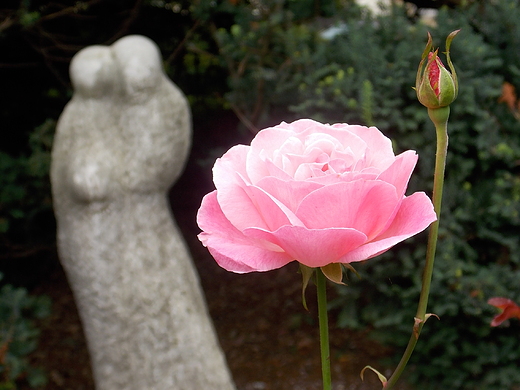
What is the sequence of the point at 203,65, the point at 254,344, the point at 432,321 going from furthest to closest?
1. the point at 203,65
2. the point at 254,344
3. the point at 432,321

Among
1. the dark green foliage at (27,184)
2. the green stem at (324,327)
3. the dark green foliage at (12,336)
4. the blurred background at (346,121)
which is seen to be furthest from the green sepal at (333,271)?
the dark green foliage at (27,184)

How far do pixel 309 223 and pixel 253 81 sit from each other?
287 cm

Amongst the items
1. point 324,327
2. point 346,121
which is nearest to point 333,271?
point 324,327

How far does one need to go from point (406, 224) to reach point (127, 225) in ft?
6.50

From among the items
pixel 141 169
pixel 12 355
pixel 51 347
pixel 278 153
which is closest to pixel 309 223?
pixel 278 153

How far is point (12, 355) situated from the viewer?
7.93 ft

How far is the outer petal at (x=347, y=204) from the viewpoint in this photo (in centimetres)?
43

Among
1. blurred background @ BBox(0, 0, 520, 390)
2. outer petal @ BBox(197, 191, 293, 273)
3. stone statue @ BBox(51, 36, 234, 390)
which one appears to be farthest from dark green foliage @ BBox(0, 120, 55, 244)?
outer petal @ BBox(197, 191, 293, 273)

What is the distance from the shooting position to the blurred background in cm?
247

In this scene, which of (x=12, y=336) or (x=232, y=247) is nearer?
(x=232, y=247)

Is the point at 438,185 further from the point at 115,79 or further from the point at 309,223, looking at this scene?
the point at 115,79

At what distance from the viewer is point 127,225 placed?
2.31 meters

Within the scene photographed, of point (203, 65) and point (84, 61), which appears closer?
point (84, 61)

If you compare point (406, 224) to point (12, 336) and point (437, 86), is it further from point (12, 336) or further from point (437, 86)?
point (12, 336)
